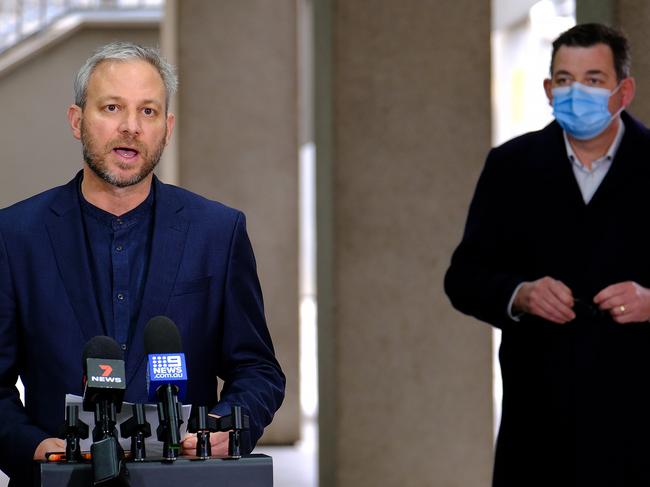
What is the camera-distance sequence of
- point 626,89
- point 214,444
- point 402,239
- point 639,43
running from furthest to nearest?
point 402,239, point 639,43, point 626,89, point 214,444

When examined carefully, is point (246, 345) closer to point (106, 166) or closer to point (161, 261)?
point (161, 261)

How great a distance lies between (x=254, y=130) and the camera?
10477 millimetres

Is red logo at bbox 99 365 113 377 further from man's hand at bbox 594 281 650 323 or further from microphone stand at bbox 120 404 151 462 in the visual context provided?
man's hand at bbox 594 281 650 323

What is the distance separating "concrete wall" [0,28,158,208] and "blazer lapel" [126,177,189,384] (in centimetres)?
1356

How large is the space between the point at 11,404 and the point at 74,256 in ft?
1.09

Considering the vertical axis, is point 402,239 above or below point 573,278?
above

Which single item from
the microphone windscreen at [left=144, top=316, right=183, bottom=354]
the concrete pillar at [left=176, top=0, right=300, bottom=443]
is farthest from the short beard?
the concrete pillar at [left=176, top=0, right=300, bottom=443]

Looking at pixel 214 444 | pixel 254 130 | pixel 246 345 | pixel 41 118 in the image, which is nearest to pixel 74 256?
pixel 246 345

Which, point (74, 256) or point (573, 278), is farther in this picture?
point (573, 278)

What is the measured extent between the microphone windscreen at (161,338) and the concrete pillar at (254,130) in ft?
26.3

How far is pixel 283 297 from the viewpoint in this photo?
1061 cm

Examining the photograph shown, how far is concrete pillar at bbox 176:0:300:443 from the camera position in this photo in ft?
33.8

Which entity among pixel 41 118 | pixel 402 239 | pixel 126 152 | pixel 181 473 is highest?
pixel 41 118

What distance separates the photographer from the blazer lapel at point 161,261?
2646mm
